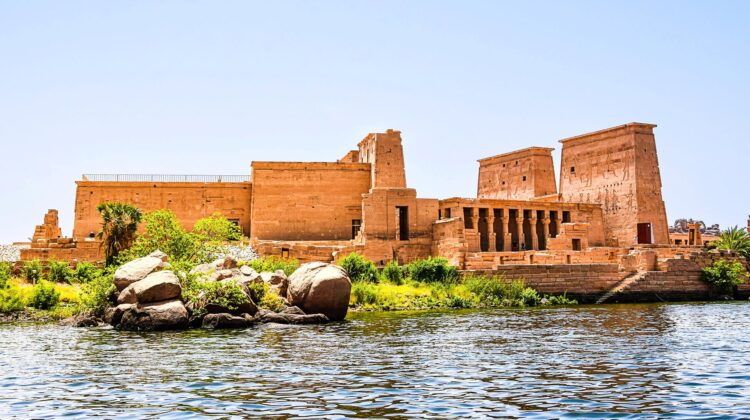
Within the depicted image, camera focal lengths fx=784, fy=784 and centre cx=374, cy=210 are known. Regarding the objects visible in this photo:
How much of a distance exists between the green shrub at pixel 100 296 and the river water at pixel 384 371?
1.63 meters

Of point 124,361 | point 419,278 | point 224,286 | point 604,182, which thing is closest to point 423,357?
point 124,361

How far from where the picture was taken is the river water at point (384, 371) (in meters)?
8.59

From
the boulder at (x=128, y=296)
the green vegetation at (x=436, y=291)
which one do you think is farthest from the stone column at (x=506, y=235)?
the boulder at (x=128, y=296)

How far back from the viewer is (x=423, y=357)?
1287cm

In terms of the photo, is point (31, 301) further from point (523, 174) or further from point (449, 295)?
point (523, 174)

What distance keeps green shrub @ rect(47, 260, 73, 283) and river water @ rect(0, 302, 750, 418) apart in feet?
24.3

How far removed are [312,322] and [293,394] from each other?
32.8 ft

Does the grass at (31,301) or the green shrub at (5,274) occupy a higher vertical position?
the green shrub at (5,274)

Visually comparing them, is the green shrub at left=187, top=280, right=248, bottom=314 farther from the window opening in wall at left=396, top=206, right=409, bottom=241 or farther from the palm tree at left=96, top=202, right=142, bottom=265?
the window opening in wall at left=396, top=206, right=409, bottom=241

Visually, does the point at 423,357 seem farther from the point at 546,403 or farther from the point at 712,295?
the point at 712,295

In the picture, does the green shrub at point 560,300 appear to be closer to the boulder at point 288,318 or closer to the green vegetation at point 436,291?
the green vegetation at point 436,291

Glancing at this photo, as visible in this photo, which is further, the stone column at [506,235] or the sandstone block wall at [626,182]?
the sandstone block wall at [626,182]

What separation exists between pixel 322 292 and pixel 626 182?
80.0 feet

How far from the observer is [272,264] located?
2672 cm
